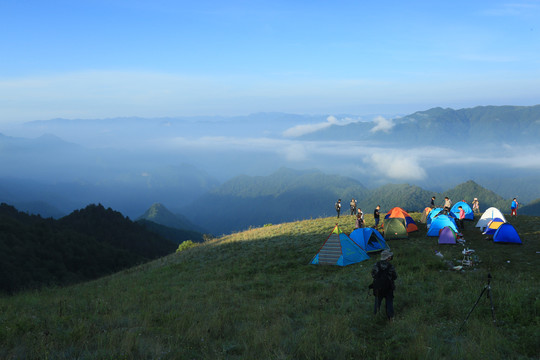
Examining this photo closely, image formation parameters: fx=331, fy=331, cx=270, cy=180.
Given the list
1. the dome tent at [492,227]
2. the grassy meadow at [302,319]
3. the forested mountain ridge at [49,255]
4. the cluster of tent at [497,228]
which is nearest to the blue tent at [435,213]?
the cluster of tent at [497,228]

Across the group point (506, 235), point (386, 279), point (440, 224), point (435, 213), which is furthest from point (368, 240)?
point (386, 279)

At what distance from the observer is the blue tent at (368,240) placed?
19672mm

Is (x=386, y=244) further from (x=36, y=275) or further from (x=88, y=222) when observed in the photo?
(x=88, y=222)

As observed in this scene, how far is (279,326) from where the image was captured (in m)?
8.40

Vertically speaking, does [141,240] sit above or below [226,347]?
below

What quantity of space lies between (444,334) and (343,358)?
2.95m

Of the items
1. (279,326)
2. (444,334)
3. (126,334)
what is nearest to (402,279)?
(444,334)

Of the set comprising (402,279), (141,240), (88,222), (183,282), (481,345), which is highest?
(481,345)

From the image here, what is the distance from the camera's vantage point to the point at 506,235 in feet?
63.6

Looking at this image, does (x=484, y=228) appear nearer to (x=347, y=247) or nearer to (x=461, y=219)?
(x=461, y=219)

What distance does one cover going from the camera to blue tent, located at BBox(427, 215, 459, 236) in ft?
71.0

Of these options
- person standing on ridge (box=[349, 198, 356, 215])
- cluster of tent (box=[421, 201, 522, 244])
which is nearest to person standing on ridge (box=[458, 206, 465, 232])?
cluster of tent (box=[421, 201, 522, 244])

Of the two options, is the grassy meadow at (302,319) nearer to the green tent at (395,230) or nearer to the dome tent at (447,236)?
the dome tent at (447,236)

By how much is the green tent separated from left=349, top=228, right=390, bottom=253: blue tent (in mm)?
2550
